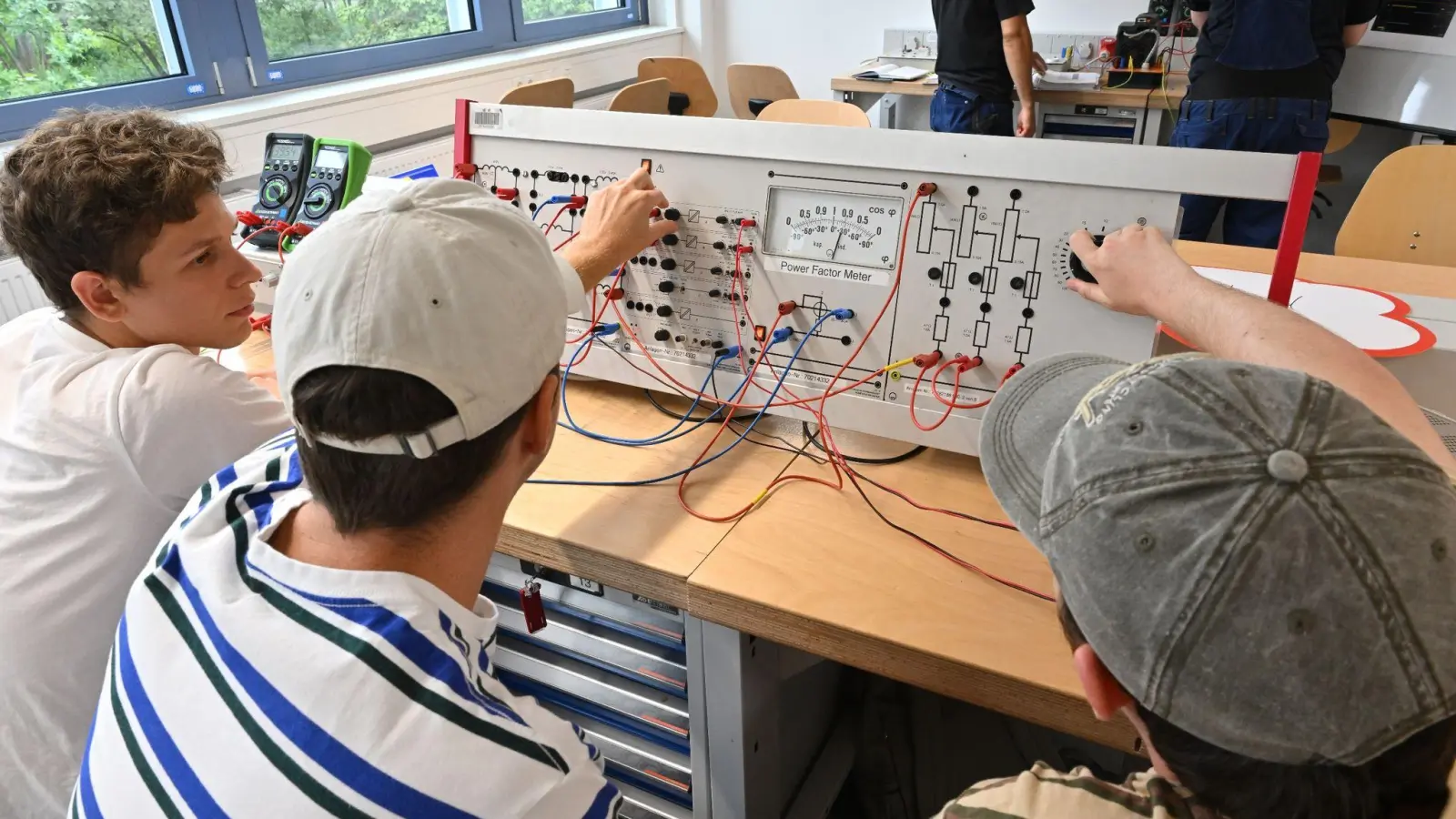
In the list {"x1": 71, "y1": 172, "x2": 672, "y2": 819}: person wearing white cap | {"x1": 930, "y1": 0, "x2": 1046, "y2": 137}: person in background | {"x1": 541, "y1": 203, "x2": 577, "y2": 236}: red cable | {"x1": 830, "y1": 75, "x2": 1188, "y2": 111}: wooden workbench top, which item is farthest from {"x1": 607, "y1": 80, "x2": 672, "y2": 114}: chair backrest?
{"x1": 71, "y1": 172, "x2": 672, "y2": 819}: person wearing white cap

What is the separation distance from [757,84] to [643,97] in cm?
100

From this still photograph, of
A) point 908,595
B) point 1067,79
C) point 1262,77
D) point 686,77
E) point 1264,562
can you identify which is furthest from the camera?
point 686,77

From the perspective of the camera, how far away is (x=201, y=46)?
2.86m

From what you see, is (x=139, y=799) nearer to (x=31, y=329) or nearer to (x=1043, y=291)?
(x=31, y=329)

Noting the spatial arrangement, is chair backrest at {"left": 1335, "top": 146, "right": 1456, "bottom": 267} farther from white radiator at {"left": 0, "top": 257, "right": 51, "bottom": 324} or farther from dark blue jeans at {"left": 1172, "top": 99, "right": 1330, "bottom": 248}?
white radiator at {"left": 0, "top": 257, "right": 51, "bottom": 324}

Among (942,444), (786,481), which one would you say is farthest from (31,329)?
(942,444)

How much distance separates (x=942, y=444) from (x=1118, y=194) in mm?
367

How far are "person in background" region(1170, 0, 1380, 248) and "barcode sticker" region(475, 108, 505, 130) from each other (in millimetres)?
1869

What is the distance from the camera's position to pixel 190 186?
1078mm

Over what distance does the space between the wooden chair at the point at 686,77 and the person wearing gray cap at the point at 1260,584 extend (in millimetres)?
3879

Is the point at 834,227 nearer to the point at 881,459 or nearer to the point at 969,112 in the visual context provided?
the point at 881,459

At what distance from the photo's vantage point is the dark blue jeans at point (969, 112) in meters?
3.29

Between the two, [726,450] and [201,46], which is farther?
[201,46]

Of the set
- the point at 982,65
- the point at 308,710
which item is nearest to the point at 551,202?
the point at 308,710
